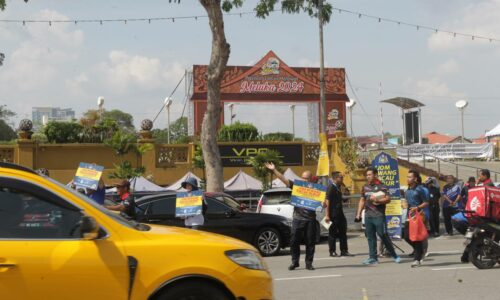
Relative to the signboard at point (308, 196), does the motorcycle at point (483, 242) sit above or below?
below

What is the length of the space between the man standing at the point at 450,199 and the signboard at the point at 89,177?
9798 millimetres

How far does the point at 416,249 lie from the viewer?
35.7ft

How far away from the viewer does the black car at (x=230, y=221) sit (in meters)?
13.2

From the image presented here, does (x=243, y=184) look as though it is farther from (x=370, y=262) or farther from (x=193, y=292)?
(x=193, y=292)

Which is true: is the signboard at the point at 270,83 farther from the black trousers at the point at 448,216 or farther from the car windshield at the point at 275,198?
the car windshield at the point at 275,198

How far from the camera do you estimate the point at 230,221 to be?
44.3ft

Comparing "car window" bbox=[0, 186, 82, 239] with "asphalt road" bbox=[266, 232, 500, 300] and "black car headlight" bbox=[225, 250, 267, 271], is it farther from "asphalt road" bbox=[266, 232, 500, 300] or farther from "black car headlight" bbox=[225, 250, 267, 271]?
"asphalt road" bbox=[266, 232, 500, 300]

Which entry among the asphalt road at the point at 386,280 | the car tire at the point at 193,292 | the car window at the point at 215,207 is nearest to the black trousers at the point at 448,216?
the asphalt road at the point at 386,280

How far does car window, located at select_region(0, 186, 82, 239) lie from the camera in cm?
461

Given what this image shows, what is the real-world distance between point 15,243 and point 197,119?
32611 millimetres

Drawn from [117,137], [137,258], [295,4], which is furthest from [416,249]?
[117,137]

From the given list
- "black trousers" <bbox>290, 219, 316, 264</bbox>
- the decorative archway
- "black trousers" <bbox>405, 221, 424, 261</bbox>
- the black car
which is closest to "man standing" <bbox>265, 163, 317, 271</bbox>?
"black trousers" <bbox>290, 219, 316, 264</bbox>

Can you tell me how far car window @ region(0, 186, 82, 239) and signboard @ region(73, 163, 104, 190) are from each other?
7.28 metres

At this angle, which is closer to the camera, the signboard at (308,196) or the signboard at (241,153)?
the signboard at (308,196)
